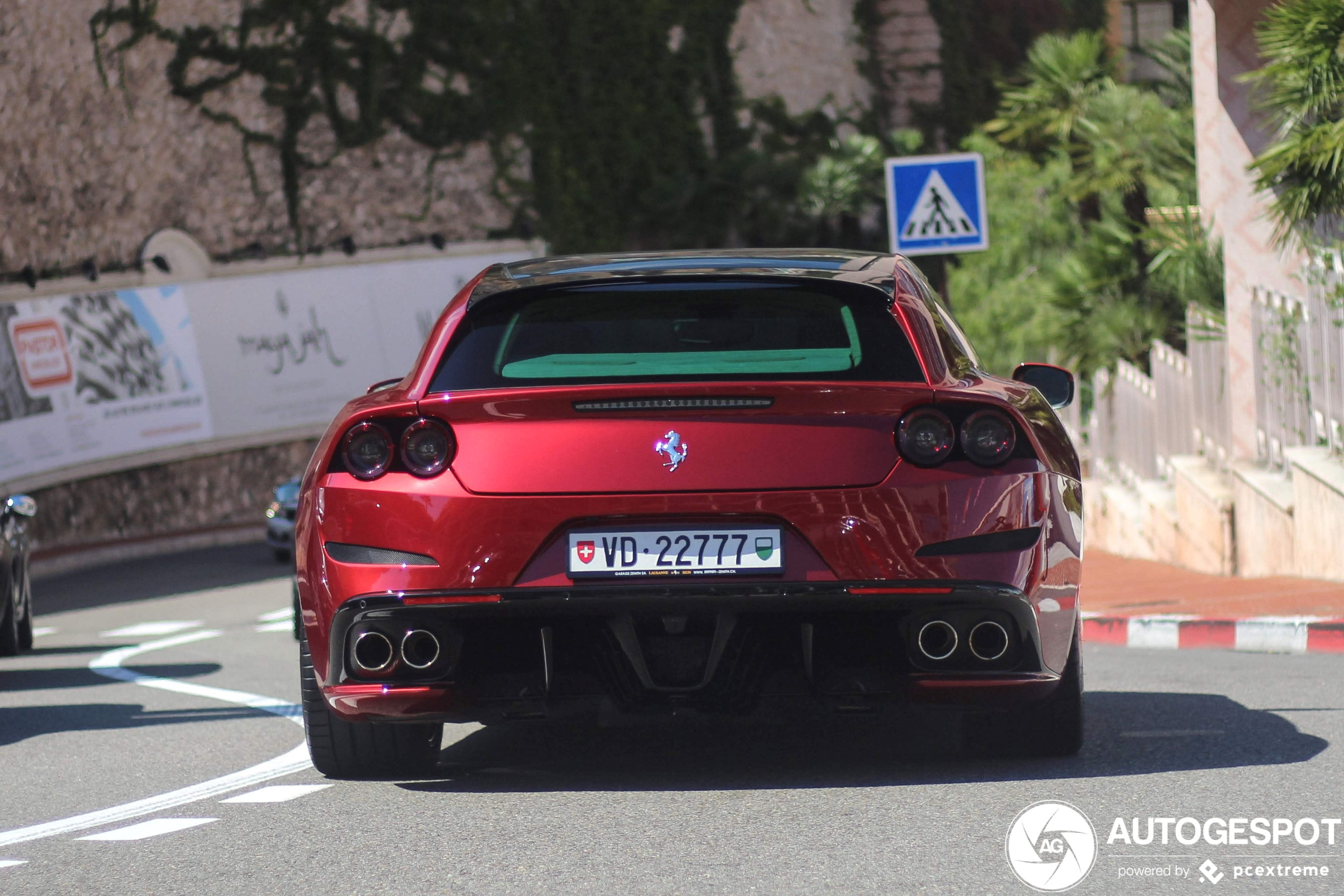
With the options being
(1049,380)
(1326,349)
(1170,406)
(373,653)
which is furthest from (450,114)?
(373,653)

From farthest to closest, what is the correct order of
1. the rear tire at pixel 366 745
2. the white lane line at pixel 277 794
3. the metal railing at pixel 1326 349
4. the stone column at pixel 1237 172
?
1. the stone column at pixel 1237 172
2. the metal railing at pixel 1326 349
3. the rear tire at pixel 366 745
4. the white lane line at pixel 277 794

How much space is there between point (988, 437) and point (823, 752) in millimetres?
1317

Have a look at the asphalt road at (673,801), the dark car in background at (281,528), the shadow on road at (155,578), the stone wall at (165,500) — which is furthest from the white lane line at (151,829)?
the stone wall at (165,500)

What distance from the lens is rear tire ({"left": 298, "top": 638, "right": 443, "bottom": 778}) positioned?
5621 mm

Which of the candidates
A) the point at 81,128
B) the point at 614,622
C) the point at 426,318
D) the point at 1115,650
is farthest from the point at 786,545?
the point at 426,318

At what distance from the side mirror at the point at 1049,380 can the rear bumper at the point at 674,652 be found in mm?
1540

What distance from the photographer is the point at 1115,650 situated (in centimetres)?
983

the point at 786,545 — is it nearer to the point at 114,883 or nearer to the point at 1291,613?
the point at 114,883

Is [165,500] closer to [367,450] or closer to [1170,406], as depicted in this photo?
[1170,406]

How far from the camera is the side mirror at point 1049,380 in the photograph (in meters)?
6.51

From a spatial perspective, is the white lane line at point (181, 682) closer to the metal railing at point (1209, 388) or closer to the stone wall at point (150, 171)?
the metal railing at point (1209, 388)

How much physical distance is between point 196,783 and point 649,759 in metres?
1.38

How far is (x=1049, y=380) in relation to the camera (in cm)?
656

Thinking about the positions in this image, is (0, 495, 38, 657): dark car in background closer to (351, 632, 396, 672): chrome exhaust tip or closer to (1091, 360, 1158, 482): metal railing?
(351, 632, 396, 672): chrome exhaust tip
